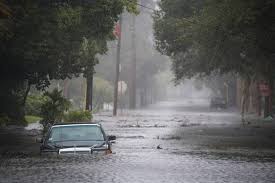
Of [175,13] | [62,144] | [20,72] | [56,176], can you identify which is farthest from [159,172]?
[175,13]

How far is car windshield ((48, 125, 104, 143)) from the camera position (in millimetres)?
22031

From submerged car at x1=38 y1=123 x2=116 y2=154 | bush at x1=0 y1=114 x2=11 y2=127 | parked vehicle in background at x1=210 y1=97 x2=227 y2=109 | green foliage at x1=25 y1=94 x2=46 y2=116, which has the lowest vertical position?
submerged car at x1=38 y1=123 x2=116 y2=154

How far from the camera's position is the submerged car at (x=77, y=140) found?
2102 centimetres

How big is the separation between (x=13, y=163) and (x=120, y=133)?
1964cm

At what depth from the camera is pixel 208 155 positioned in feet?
81.8

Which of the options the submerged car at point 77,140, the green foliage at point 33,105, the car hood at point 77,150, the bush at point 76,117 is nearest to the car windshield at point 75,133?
the submerged car at point 77,140

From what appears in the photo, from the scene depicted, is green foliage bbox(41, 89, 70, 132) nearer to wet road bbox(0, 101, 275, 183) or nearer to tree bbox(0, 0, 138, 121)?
tree bbox(0, 0, 138, 121)

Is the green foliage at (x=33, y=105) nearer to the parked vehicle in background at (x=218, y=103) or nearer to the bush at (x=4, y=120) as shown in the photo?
the bush at (x=4, y=120)

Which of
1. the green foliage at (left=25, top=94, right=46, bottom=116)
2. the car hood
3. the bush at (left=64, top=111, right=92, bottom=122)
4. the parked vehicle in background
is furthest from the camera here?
the parked vehicle in background

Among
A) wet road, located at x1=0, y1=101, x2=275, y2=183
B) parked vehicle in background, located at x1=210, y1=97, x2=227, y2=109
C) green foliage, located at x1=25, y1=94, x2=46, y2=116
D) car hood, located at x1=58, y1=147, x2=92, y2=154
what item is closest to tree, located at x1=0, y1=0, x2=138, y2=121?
wet road, located at x1=0, y1=101, x2=275, y2=183

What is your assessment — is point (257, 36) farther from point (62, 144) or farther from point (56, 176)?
point (56, 176)

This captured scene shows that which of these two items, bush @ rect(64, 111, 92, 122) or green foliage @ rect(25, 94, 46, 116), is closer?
bush @ rect(64, 111, 92, 122)

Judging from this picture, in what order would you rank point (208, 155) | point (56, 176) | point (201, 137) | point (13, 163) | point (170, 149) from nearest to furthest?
1. point (56, 176)
2. point (13, 163)
3. point (208, 155)
4. point (170, 149)
5. point (201, 137)

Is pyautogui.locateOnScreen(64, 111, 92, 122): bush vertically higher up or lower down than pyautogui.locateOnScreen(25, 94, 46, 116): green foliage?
lower down
